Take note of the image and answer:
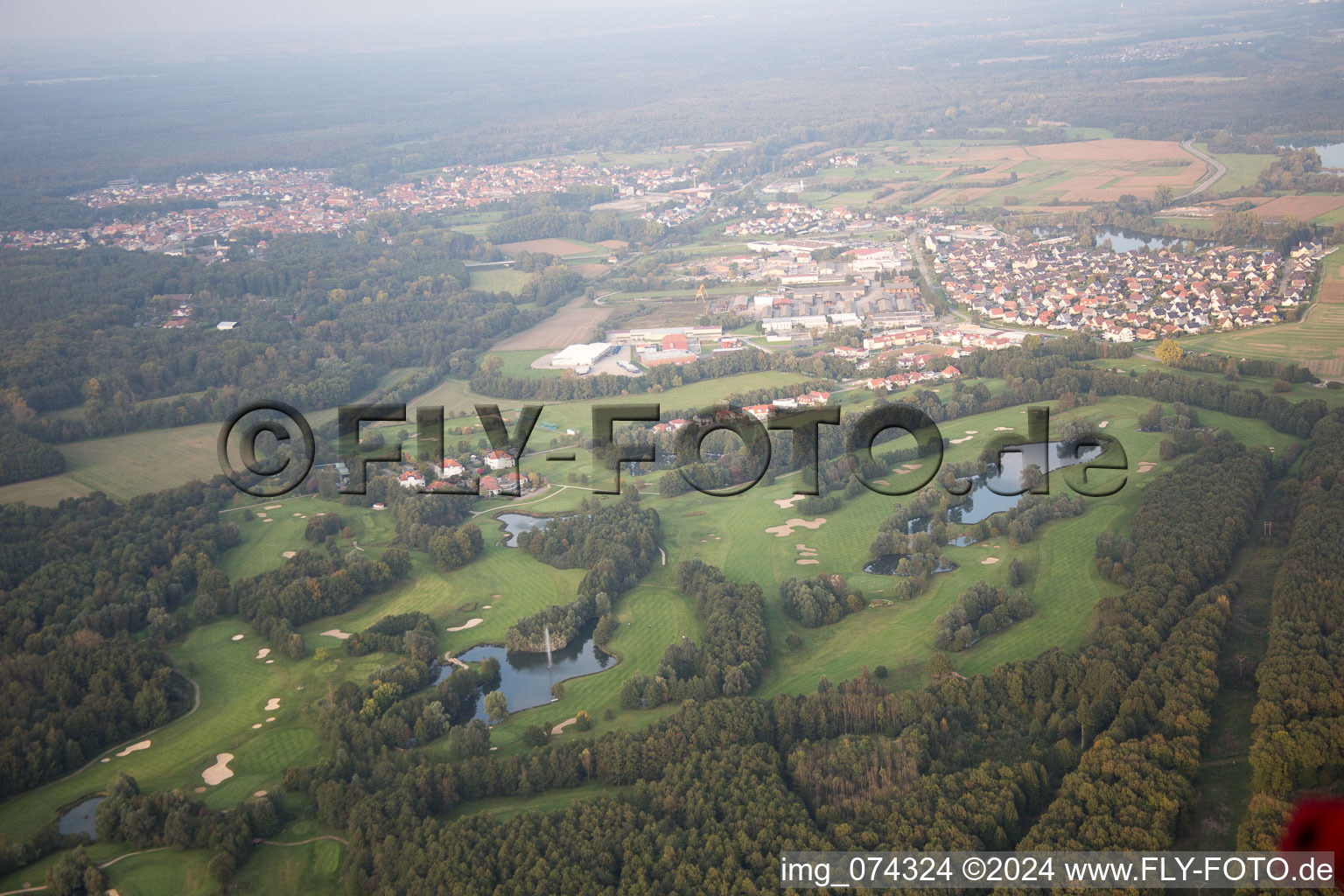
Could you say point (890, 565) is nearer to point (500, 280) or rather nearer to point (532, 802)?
point (532, 802)

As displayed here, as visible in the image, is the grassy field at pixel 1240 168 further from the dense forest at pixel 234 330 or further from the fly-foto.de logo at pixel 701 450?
the dense forest at pixel 234 330

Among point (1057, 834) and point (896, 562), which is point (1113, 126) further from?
point (1057, 834)

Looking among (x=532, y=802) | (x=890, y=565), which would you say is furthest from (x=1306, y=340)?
(x=532, y=802)

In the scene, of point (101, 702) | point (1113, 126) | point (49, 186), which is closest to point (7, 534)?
point (101, 702)

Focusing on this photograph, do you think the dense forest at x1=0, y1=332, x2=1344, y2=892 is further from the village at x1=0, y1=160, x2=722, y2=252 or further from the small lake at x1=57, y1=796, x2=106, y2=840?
the village at x1=0, y1=160, x2=722, y2=252

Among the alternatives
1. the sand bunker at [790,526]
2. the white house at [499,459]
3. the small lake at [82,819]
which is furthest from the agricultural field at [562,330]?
the small lake at [82,819]

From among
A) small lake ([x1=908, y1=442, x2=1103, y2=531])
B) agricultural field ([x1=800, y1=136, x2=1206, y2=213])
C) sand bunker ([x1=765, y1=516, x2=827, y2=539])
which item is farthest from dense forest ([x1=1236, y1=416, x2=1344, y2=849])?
agricultural field ([x1=800, y1=136, x2=1206, y2=213])
